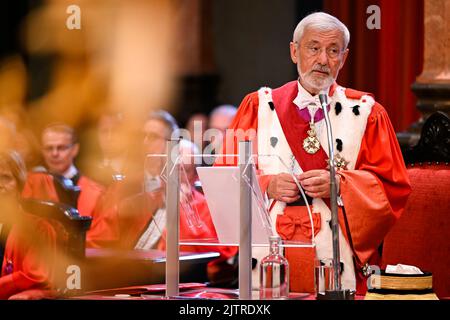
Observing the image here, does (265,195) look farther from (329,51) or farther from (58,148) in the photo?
(58,148)

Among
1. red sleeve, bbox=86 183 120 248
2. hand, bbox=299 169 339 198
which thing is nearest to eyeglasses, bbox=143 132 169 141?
red sleeve, bbox=86 183 120 248

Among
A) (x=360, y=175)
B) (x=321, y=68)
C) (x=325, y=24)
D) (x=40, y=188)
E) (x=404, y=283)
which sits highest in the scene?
(x=325, y=24)

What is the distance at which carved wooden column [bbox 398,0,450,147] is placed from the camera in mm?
4383

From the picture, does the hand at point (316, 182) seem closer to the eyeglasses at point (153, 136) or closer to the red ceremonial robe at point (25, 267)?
the red ceremonial robe at point (25, 267)

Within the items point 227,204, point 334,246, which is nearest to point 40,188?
point 227,204

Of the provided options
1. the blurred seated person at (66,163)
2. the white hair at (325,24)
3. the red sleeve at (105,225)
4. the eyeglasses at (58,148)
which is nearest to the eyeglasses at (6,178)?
the red sleeve at (105,225)

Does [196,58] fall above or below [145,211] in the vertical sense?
above

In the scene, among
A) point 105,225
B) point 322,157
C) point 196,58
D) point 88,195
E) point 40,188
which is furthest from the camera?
point 196,58

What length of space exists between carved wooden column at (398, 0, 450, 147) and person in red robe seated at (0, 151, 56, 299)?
1.45 meters

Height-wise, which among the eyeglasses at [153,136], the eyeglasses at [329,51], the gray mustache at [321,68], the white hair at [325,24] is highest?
the white hair at [325,24]

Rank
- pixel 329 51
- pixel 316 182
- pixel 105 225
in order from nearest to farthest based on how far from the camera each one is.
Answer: pixel 316 182, pixel 329 51, pixel 105 225

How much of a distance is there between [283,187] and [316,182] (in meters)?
0.13

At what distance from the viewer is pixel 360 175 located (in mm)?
3428

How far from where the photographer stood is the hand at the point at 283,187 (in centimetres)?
343
